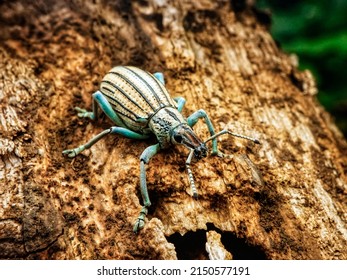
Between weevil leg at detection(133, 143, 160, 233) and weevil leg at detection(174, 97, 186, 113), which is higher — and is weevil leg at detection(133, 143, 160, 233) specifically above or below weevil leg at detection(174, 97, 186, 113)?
below

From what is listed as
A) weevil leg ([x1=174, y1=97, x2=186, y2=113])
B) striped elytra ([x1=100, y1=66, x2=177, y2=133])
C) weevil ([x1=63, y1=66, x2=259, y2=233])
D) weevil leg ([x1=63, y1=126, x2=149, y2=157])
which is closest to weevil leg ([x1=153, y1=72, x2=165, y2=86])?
weevil ([x1=63, y1=66, x2=259, y2=233])

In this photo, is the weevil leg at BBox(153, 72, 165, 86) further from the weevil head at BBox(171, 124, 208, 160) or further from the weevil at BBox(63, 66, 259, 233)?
the weevil head at BBox(171, 124, 208, 160)

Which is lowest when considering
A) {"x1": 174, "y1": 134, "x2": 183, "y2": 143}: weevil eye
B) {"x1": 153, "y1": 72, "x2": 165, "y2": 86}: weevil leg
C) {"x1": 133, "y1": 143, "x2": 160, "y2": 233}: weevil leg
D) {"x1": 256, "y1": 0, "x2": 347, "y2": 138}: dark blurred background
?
{"x1": 133, "y1": 143, "x2": 160, "y2": 233}: weevil leg

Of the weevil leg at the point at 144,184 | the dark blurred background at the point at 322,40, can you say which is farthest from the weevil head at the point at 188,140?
the dark blurred background at the point at 322,40

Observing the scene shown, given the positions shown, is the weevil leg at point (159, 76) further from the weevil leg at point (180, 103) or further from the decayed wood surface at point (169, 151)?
the weevil leg at point (180, 103)

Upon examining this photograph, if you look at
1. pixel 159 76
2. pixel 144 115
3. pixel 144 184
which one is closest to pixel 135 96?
pixel 144 115

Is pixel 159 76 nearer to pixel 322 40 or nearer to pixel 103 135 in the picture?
pixel 103 135
